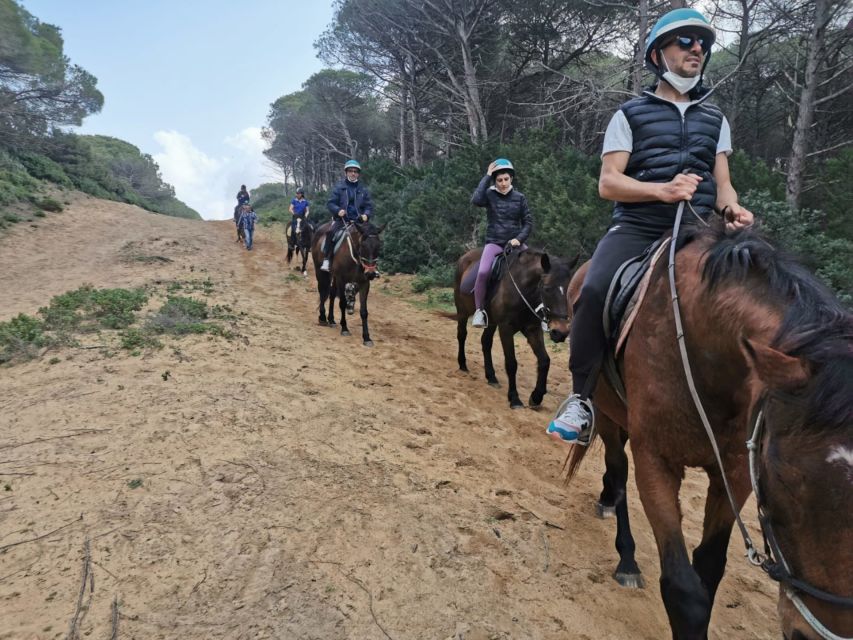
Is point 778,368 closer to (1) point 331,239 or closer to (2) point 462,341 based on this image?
(2) point 462,341

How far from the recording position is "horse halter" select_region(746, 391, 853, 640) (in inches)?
47.3

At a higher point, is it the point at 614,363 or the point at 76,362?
the point at 614,363

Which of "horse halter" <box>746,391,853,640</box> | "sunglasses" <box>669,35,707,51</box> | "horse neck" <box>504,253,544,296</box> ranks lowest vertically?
"horse halter" <box>746,391,853,640</box>

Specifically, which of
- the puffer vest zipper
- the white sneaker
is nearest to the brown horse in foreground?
the puffer vest zipper

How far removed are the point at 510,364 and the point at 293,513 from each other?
11.5 feet

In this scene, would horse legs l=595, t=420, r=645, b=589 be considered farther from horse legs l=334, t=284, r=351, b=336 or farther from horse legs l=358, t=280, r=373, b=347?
horse legs l=334, t=284, r=351, b=336

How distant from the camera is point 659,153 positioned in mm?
2523

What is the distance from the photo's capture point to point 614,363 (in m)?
2.53

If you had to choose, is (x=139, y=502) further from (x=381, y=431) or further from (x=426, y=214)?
(x=426, y=214)

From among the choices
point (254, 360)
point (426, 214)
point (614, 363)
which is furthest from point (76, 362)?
point (426, 214)

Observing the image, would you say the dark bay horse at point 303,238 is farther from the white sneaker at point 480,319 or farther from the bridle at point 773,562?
the bridle at point 773,562

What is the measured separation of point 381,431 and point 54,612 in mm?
2610

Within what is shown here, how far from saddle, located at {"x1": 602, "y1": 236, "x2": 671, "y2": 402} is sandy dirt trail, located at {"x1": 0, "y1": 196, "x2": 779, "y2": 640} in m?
1.27

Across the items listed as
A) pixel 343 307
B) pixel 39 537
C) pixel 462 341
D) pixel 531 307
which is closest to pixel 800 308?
pixel 39 537
